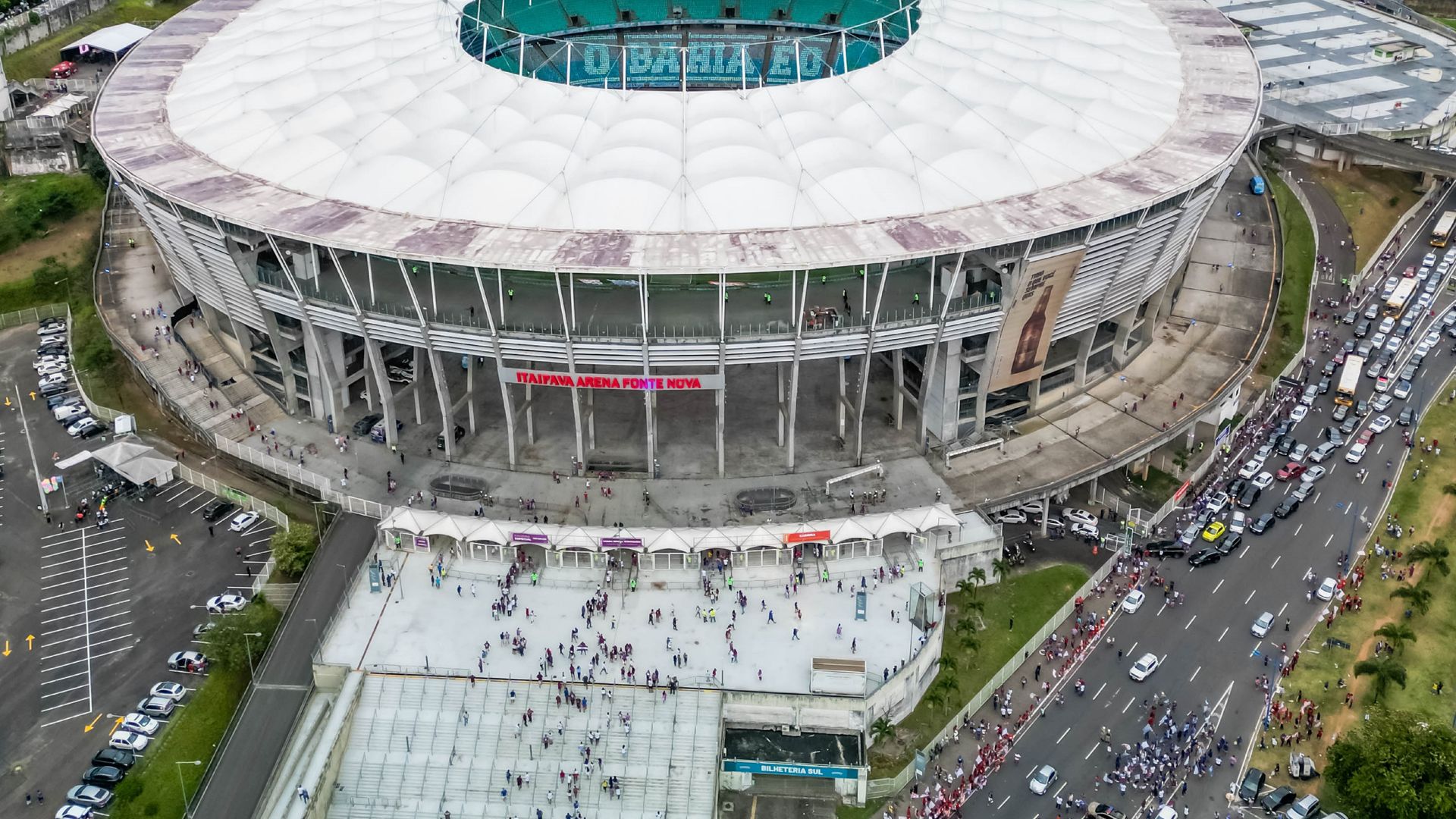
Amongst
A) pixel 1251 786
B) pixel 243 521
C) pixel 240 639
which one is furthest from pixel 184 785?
pixel 1251 786

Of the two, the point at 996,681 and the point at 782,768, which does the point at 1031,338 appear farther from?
the point at 782,768

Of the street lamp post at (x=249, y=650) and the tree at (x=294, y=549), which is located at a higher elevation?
the tree at (x=294, y=549)

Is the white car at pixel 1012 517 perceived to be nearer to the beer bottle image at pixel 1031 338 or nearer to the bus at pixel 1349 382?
the beer bottle image at pixel 1031 338

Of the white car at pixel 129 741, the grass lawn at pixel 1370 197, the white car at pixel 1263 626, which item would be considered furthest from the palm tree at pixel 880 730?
the grass lawn at pixel 1370 197

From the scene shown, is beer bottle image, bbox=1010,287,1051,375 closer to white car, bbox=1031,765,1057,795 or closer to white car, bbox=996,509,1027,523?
white car, bbox=996,509,1027,523

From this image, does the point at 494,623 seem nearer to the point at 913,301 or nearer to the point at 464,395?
the point at 464,395

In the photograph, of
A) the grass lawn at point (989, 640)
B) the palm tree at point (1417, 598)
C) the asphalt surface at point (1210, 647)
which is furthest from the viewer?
the palm tree at point (1417, 598)

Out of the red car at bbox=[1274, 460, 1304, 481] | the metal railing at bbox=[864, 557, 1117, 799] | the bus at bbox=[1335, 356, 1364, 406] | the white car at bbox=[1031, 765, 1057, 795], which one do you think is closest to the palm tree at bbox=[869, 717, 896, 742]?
the metal railing at bbox=[864, 557, 1117, 799]
